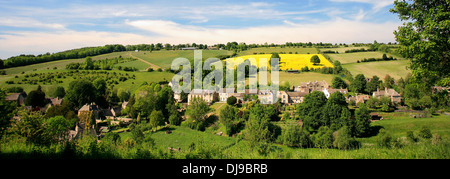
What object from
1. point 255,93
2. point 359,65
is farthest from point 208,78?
point 359,65

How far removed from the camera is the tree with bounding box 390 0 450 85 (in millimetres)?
7828

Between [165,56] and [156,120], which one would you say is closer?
[156,120]

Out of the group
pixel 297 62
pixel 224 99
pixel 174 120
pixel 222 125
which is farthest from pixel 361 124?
pixel 297 62

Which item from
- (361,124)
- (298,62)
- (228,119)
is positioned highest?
(298,62)

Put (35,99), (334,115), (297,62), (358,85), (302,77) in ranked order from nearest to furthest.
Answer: (334,115) → (35,99) → (358,85) → (302,77) → (297,62)

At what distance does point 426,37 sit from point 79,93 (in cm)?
5641

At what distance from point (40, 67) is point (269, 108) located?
83.2 metres

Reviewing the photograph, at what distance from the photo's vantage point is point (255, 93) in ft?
192

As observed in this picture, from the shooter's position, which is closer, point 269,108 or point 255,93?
point 269,108

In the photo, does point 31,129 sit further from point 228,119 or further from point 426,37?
point 228,119

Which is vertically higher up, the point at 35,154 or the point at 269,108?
the point at 35,154

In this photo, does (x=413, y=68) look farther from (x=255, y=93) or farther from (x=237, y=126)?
(x=255, y=93)

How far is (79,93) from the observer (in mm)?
50281

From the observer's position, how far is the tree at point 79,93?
164 ft
